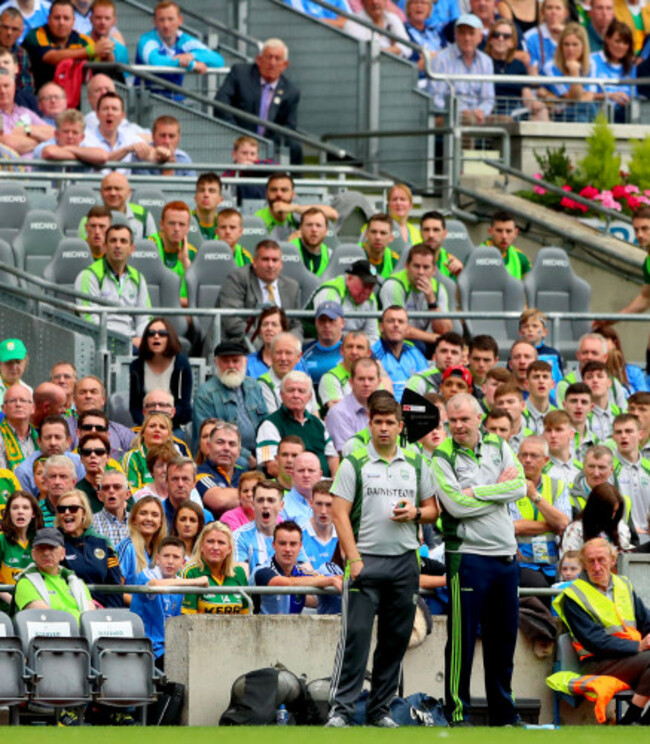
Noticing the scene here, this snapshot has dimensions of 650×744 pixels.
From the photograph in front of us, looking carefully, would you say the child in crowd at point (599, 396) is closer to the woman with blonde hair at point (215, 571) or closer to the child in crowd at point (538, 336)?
the child in crowd at point (538, 336)

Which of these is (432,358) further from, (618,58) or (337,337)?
(618,58)

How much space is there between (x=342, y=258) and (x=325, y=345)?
1.75m

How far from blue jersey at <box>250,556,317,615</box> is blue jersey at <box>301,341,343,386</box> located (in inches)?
151

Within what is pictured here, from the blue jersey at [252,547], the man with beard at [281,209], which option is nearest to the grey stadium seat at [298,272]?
the man with beard at [281,209]

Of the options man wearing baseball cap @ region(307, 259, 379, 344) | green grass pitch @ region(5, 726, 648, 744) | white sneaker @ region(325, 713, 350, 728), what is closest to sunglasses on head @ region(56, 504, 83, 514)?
green grass pitch @ region(5, 726, 648, 744)

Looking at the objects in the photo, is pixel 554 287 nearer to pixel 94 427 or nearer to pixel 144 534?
pixel 94 427

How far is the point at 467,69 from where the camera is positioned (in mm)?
25203

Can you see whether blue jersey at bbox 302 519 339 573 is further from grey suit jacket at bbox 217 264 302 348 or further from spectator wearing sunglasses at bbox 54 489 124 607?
grey suit jacket at bbox 217 264 302 348

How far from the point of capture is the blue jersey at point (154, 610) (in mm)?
14336

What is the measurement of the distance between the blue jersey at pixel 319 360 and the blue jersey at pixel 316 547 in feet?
10.2

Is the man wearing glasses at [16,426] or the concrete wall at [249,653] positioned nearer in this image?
the concrete wall at [249,653]

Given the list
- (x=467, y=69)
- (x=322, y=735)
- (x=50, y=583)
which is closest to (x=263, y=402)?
(x=50, y=583)

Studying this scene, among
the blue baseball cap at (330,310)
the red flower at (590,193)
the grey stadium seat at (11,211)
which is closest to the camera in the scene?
the blue baseball cap at (330,310)

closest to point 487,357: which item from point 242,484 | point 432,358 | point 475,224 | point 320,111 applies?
point 432,358
